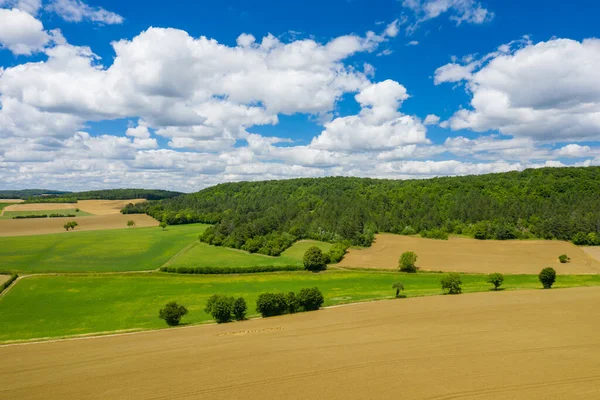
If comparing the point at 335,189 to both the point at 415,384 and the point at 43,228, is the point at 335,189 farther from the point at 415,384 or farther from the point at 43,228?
the point at 415,384

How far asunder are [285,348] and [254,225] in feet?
277

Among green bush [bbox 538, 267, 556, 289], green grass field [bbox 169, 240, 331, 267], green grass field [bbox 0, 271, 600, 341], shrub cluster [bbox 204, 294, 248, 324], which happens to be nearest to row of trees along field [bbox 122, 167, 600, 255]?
green grass field [bbox 169, 240, 331, 267]

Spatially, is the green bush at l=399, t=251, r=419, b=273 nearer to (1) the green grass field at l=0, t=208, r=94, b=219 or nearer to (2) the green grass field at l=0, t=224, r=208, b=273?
(2) the green grass field at l=0, t=224, r=208, b=273

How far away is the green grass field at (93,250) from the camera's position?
3000 inches

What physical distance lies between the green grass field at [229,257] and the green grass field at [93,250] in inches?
199

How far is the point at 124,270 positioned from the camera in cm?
7544

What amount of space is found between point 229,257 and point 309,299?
4777cm

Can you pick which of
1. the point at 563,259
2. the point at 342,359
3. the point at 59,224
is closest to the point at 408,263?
the point at 563,259

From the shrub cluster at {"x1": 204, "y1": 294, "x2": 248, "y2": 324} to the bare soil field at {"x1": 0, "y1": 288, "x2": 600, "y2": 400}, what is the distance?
8.05ft

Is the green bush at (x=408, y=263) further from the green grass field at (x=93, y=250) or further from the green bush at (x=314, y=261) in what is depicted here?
the green grass field at (x=93, y=250)

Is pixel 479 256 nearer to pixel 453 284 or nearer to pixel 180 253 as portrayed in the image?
pixel 453 284

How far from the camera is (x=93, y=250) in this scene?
9119 cm

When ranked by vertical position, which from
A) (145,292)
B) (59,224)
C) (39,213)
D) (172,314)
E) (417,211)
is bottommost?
(145,292)

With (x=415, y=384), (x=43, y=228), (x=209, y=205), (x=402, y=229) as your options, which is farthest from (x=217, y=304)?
(x=209, y=205)
